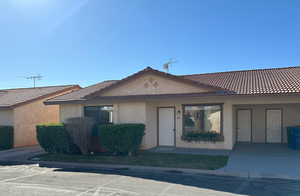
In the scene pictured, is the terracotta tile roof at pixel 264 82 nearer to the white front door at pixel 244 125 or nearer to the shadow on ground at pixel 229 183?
the white front door at pixel 244 125

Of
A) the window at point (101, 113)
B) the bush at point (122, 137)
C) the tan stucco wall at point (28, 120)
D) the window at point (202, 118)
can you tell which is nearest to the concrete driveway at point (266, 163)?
the window at point (202, 118)

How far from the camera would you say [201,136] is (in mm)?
11945

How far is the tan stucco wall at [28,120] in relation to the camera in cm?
1503

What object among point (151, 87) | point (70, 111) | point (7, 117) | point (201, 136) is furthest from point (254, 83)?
point (7, 117)

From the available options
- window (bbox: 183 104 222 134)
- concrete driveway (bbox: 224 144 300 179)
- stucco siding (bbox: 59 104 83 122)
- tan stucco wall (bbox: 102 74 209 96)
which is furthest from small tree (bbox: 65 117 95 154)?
concrete driveway (bbox: 224 144 300 179)

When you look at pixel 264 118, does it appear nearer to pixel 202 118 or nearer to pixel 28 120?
pixel 202 118

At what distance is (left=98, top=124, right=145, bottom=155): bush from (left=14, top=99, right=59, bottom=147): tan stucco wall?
7623 mm

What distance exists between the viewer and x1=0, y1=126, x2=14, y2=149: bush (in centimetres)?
1443

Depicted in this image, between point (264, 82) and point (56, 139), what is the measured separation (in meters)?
11.4

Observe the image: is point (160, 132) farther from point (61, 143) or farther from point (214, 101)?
point (61, 143)

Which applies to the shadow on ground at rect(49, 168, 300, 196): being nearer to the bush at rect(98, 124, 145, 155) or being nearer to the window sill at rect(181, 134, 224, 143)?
the bush at rect(98, 124, 145, 155)

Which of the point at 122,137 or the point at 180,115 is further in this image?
the point at 180,115

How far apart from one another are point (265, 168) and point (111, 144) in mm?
6526

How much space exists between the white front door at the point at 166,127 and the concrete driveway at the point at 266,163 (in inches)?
132
